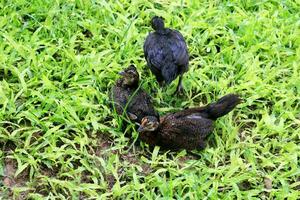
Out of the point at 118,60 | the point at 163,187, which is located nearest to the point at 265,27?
the point at 118,60

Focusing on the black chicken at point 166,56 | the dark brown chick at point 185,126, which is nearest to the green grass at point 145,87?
the dark brown chick at point 185,126

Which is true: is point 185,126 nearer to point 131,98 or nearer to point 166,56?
point 131,98

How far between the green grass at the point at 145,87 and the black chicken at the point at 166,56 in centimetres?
28

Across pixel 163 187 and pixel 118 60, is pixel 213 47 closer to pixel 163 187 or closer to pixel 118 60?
pixel 118 60

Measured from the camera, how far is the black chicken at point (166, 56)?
17.3ft

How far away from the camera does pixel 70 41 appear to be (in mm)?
5941

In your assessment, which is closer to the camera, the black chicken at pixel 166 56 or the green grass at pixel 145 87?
the green grass at pixel 145 87

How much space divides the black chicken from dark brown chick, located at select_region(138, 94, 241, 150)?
41 centimetres

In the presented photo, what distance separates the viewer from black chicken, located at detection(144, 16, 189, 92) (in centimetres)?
528

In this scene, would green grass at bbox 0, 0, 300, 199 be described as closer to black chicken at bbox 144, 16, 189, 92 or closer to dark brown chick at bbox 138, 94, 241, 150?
dark brown chick at bbox 138, 94, 241, 150

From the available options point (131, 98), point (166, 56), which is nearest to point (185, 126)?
point (131, 98)

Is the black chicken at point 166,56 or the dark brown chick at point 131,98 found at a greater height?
the black chicken at point 166,56

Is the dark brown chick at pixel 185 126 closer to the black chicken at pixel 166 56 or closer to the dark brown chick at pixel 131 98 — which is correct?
the dark brown chick at pixel 131 98

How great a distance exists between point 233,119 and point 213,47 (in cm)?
101
